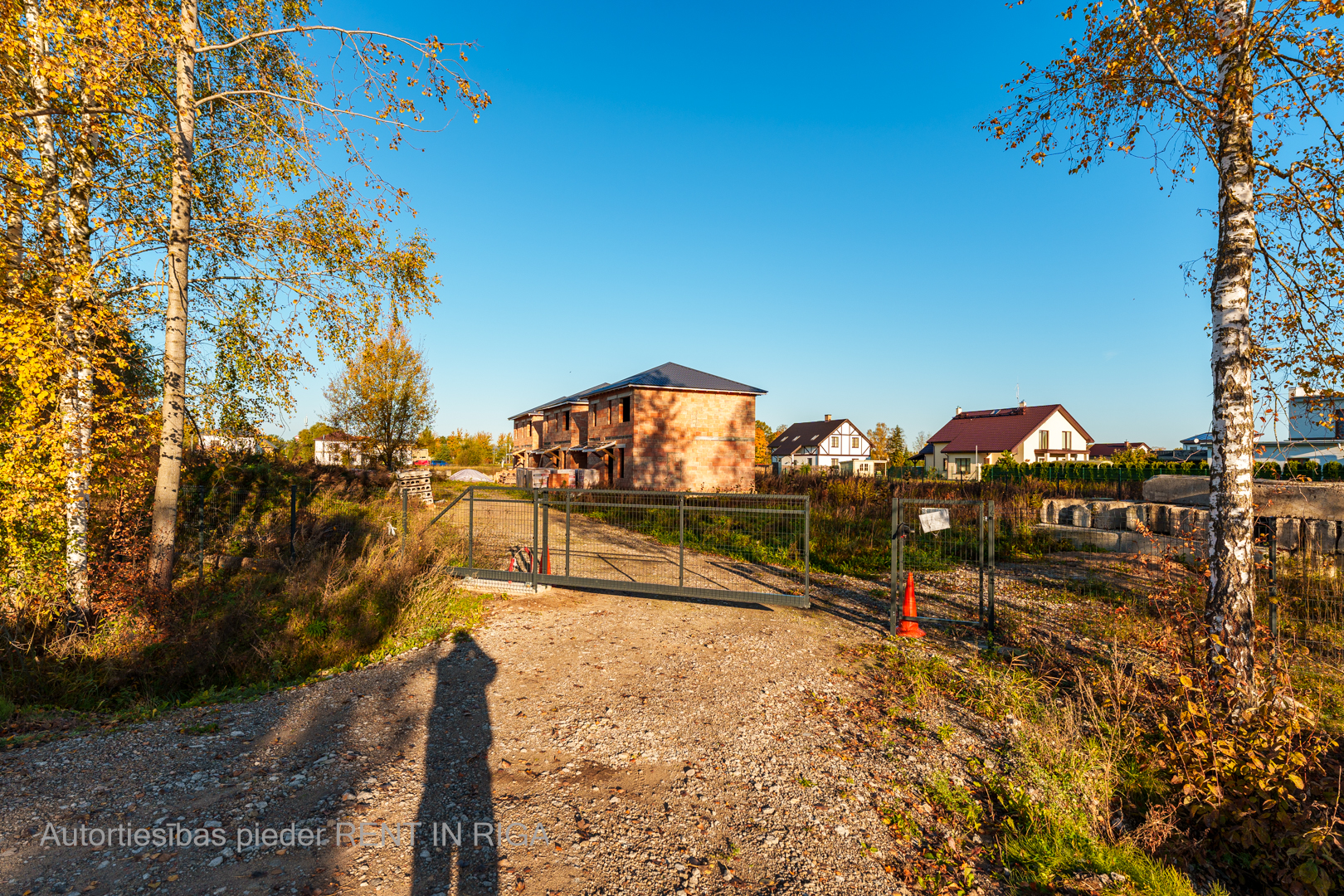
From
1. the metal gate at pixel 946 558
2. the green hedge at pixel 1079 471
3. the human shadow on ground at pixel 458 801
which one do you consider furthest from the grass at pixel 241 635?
the green hedge at pixel 1079 471

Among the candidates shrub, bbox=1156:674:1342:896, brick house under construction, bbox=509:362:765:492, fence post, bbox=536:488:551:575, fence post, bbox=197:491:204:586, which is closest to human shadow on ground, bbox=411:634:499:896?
fence post, bbox=536:488:551:575

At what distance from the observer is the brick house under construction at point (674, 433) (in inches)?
1276

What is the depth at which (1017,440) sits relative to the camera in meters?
53.9

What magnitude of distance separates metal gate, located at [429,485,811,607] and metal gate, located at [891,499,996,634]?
4.34ft

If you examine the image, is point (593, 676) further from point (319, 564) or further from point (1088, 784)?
point (319, 564)

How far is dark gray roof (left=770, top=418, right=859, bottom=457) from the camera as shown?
236 feet

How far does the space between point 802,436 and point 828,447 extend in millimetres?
4838

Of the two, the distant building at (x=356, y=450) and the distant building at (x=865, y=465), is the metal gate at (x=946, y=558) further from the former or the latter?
the distant building at (x=865, y=465)

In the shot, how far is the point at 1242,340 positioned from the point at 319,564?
38.6ft

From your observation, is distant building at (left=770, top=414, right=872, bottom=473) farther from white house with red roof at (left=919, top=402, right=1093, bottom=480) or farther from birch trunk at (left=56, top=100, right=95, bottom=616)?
birch trunk at (left=56, top=100, right=95, bottom=616)

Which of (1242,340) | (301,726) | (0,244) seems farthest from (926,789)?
(0,244)

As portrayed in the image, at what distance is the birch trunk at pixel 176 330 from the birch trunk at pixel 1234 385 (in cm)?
1180

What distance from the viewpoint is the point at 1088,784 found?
420cm

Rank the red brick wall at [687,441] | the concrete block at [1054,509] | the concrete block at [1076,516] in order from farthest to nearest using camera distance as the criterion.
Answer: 1. the red brick wall at [687,441]
2. the concrete block at [1054,509]
3. the concrete block at [1076,516]
